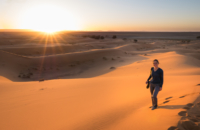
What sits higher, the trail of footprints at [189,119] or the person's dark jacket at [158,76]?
the person's dark jacket at [158,76]

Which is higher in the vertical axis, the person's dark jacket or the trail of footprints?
the person's dark jacket

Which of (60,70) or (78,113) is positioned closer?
(78,113)

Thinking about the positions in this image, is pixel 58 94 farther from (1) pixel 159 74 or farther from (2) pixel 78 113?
(1) pixel 159 74

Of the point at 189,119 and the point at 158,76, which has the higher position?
the point at 158,76

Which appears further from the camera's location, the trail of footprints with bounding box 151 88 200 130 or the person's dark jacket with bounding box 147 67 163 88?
the person's dark jacket with bounding box 147 67 163 88

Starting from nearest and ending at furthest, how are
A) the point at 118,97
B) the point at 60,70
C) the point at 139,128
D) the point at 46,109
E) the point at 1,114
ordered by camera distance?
the point at 139,128
the point at 1,114
the point at 46,109
the point at 118,97
the point at 60,70

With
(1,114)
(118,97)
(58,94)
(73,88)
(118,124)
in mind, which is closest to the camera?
(118,124)

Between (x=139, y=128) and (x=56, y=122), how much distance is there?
80.7 inches

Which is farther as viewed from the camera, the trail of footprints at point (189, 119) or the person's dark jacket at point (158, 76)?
the person's dark jacket at point (158, 76)

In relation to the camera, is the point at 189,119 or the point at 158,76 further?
the point at 158,76

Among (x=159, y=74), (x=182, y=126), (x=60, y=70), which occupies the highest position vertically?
(x=159, y=74)

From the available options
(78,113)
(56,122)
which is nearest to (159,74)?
(78,113)

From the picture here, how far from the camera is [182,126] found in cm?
262

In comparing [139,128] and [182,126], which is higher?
[182,126]
